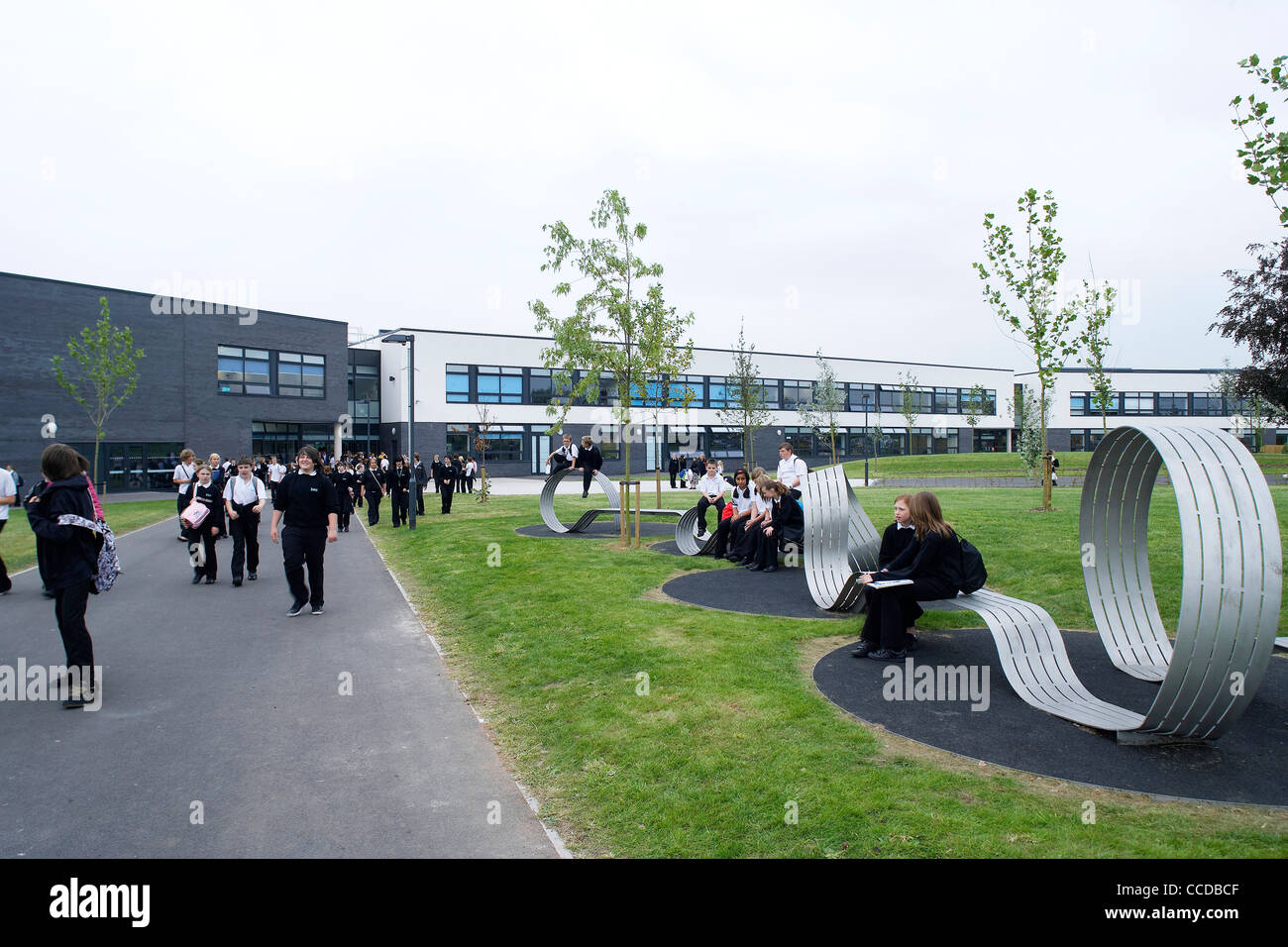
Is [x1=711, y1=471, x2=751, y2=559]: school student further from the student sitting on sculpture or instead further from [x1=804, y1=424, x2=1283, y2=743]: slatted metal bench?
[x1=804, y1=424, x2=1283, y2=743]: slatted metal bench

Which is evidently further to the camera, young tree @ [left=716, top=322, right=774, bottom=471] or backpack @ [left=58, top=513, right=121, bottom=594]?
young tree @ [left=716, top=322, right=774, bottom=471]

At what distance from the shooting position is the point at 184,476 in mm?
16594

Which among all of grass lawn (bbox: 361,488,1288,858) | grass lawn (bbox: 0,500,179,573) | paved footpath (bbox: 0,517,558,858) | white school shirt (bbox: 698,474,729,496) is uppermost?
white school shirt (bbox: 698,474,729,496)

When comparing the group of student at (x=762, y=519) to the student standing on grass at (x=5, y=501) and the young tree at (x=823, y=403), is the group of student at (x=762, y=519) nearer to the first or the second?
the student standing on grass at (x=5, y=501)

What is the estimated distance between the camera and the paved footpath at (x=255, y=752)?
4031 mm

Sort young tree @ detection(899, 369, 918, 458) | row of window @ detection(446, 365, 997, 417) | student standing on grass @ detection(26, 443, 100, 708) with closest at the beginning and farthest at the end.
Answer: student standing on grass @ detection(26, 443, 100, 708) < row of window @ detection(446, 365, 997, 417) < young tree @ detection(899, 369, 918, 458)

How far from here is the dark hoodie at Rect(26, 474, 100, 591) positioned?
6.30 meters

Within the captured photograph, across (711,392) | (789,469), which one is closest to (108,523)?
(789,469)

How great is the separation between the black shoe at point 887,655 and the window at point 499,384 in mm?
46303

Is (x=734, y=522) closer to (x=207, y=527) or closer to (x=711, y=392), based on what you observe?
(x=207, y=527)

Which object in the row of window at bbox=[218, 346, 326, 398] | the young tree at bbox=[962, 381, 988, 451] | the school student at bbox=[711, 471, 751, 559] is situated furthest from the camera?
the young tree at bbox=[962, 381, 988, 451]

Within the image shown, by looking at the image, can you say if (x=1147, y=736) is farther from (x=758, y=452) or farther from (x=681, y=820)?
(x=758, y=452)

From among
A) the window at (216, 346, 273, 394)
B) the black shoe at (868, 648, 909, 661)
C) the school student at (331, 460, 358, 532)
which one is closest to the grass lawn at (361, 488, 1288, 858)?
the black shoe at (868, 648, 909, 661)

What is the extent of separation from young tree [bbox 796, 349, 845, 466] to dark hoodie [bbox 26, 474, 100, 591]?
4976cm
